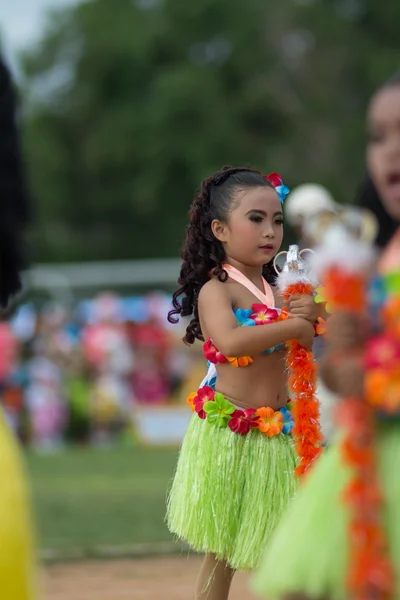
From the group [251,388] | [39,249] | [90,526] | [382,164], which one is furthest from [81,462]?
[39,249]

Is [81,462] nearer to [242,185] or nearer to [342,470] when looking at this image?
[242,185]

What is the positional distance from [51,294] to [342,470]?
793 inches

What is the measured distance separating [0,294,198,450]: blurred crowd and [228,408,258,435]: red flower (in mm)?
11233

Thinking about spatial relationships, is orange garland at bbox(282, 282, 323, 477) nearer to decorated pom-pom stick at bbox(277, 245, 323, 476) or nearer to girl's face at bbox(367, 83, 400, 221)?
decorated pom-pom stick at bbox(277, 245, 323, 476)

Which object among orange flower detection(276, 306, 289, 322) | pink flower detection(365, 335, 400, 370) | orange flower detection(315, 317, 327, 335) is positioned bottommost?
orange flower detection(315, 317, 327, 335)

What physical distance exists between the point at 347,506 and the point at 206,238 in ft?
7.20

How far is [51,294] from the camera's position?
22625mm

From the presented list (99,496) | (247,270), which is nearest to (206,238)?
(247,270)

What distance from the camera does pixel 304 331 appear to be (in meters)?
4.25

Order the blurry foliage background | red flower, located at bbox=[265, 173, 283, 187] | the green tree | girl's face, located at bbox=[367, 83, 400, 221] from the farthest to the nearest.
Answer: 1. the green tree
2. the blurry foliage background
3. red flower, located at bbox=[265, 173, 283, 187]
4. girl's face, located at bbox=[367, 83, 400, 221]

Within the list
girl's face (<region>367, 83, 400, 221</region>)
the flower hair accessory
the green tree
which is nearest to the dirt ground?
the flower hair accessory

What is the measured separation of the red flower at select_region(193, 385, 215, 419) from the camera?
4586 millimetres

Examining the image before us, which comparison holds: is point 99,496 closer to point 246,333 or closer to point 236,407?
point 236,407

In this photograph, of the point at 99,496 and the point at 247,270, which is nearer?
the point at 247,270
